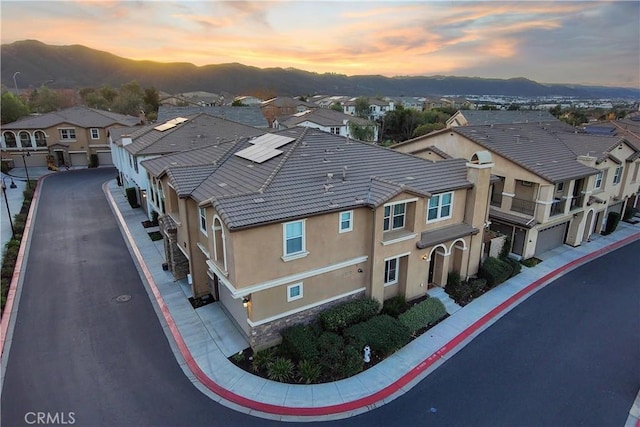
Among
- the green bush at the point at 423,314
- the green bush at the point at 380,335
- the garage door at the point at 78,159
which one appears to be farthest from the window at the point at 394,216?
the garage door at the point at 78,159

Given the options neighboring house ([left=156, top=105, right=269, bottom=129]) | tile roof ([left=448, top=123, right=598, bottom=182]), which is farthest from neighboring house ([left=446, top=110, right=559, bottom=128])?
neighboring house ([left=156, top=105, right=269, bottom=129])

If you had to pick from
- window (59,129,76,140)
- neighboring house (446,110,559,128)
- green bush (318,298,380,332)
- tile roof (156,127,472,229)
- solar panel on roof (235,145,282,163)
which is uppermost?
neighboring house (446,110,559,128)

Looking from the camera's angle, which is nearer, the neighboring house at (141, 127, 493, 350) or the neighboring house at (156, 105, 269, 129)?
the neighboring house at (141, 127, 493, 350)

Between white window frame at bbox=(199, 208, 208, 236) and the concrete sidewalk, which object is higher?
white window frame at bbox=(199, 208, 208, 236)

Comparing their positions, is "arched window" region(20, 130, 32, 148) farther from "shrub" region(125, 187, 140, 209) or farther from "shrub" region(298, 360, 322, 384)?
"shrub" region(298, 360, 322, 384)

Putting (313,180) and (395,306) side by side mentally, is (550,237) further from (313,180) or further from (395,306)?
(313,180)

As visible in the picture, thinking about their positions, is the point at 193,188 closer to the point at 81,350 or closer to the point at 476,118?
the point at 81,350
